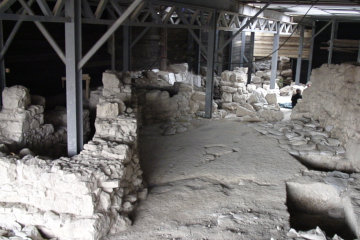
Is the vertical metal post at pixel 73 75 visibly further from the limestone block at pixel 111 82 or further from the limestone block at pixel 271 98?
the limestone block at pixel 271 98

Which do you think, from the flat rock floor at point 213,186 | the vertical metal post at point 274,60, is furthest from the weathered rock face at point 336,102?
the vertical metal post at point 274,60

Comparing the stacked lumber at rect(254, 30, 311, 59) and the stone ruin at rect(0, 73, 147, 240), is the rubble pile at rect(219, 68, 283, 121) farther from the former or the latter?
the stone ruin at rect(0, 73, 147, 240)

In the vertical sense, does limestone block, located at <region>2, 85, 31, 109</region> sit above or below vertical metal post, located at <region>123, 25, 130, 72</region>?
below

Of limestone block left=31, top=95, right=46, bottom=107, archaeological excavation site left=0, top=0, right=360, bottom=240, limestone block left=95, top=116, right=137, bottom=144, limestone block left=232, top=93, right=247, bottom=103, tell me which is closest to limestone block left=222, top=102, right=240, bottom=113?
limestone block left=232, top=93, right=247, bottom=103

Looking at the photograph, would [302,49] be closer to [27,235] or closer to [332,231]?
[332,231]

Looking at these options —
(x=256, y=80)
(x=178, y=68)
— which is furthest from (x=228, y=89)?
(x=256, y=80)

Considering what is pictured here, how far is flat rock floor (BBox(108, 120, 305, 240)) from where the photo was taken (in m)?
5.38

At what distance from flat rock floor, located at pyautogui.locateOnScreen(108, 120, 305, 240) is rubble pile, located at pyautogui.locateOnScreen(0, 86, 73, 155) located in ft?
6.70

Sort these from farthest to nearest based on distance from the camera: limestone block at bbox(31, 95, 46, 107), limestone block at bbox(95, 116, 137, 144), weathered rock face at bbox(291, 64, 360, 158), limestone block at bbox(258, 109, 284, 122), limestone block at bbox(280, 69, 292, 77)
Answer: limestone block at bbox(280, 69, 292, 77), limestone block at bbox(258, 109, 284, 122), weathered rock face at bbox(291, 64, 360, 158), limestone block at bbox(31, 95, 46, 107), limestone block at bbox(95, 116, 137, 144)

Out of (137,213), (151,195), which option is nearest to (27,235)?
(137,213)

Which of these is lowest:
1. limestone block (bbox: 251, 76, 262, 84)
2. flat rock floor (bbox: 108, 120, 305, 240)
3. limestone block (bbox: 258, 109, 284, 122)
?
flat rock floor (bbox: 108, 120, 305, 240)

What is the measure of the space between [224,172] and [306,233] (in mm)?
2253

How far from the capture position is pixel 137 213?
5.84 meters

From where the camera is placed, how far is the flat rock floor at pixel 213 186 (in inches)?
212
